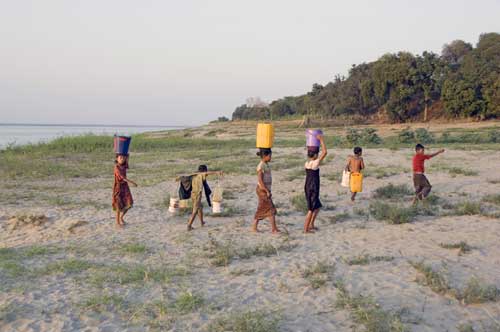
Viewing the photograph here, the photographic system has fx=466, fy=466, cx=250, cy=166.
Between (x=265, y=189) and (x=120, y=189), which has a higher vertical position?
(x=265, y=189)

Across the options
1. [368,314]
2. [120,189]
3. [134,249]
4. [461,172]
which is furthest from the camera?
[461,172]

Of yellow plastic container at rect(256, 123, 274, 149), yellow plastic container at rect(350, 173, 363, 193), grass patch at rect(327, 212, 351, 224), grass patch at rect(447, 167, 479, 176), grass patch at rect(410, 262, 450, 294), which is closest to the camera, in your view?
grass patch at rect(410, 262, 450, 294)

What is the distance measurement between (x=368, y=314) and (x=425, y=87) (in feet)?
131

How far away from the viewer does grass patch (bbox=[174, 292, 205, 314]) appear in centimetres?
467

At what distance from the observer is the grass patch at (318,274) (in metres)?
5.32

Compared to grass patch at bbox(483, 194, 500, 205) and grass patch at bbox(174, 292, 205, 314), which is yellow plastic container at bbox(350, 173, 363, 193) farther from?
grass patch at bbox(174, 292, 205, 314)

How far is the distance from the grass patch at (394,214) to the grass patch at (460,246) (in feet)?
4.83

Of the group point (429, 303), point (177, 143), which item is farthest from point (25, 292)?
point (177, 143)

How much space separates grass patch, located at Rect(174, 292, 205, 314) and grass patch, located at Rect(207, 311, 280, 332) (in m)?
0.40

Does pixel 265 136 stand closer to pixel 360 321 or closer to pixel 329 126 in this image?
pixel 360 321

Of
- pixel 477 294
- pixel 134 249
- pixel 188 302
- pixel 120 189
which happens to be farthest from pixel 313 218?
pixel 188 302

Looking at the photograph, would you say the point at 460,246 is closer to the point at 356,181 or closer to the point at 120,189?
the point at 356,181

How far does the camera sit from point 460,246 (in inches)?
259

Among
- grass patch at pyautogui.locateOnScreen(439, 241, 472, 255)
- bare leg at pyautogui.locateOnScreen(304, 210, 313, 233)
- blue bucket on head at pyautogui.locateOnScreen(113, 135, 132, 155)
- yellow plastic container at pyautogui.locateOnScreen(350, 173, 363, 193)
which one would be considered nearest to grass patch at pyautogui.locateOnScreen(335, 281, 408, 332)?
grass patch at pyautogui.locateOnScreen(439, 241, 472, 255)
